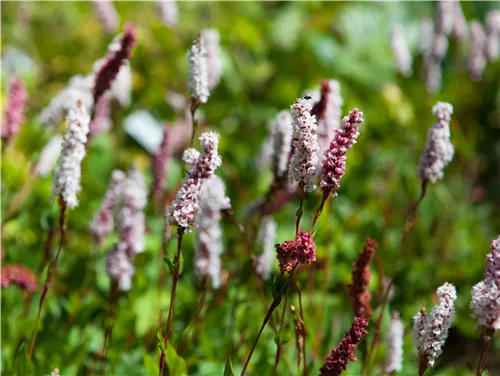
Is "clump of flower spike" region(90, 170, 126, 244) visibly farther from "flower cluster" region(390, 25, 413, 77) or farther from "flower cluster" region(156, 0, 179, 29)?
"flower cluster" region(390, 25, 413, 77)

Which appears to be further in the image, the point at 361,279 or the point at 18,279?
the point at 18,279

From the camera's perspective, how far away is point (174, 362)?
148cm

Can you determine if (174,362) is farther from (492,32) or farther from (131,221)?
(492,32)

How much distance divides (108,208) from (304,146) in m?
1.05

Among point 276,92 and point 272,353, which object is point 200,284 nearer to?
point 272,353

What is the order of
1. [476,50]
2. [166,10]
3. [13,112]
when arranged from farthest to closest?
[476,50] < [166,10] < [13,112]

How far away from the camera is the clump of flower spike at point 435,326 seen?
119 centimetres

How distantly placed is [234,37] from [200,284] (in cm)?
297

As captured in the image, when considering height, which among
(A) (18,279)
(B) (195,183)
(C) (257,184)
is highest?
(C) (257,184)

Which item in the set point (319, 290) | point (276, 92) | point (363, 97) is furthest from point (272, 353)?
point (363, 97)

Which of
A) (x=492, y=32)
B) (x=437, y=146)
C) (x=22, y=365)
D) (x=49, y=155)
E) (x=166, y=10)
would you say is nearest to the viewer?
(x=437, y=146)

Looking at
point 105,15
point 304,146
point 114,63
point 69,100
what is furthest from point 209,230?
point 105,15

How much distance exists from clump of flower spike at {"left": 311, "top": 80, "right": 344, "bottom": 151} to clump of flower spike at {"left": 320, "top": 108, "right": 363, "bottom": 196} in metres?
0.42

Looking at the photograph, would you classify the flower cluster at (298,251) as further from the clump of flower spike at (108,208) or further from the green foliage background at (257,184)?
the clump of flower spike at (108,208)
